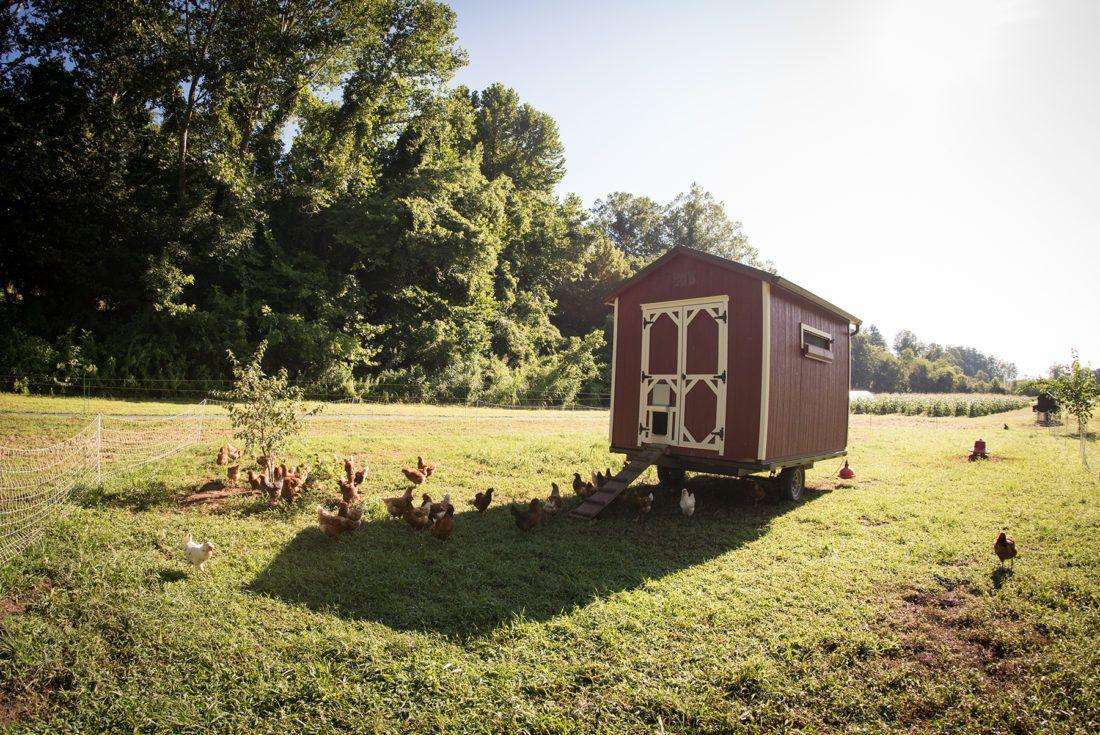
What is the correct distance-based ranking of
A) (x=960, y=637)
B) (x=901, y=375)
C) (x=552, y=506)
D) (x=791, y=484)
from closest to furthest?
(x=960, y=637) → (x=552, y=506) → (x=791, y=484) → (x=901, y=375)

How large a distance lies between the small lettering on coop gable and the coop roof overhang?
0.92ft

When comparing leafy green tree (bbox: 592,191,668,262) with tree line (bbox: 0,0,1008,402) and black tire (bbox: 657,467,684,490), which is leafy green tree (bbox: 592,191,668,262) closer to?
tree line (bbox: 0,0,1008,402)

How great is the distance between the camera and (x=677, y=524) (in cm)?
740

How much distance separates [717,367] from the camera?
26.8 feet

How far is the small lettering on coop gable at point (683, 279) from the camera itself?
8.59 m

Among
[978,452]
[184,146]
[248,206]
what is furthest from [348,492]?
[184,146]

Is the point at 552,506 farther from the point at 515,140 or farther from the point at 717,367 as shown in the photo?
the point at 515,140

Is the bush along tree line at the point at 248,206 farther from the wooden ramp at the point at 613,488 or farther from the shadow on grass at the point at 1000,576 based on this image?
the shadow on grass at the point at 1000,576

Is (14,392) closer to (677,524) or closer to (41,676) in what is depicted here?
(41,676)

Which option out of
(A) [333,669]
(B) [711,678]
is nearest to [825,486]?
(B) [711,678]

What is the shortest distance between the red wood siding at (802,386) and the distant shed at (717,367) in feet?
0.07

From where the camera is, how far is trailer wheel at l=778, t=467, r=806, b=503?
8742 mm

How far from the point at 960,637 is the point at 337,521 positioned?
19.5 ft

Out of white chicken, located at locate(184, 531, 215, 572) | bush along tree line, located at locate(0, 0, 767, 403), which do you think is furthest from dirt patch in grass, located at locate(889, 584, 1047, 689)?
bush along tree line, located at locate(0, 0, 767, 403)
